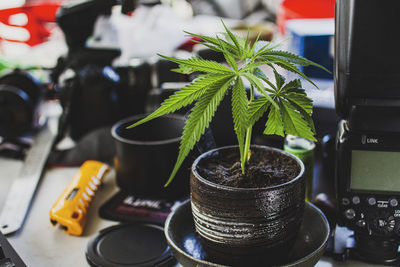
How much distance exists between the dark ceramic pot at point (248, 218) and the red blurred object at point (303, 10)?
1.10 m

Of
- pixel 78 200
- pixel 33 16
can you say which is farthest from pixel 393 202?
pixel 33 16

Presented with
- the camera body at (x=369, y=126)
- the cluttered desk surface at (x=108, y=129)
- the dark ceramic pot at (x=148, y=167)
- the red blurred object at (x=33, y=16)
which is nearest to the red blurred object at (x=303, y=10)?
the cluttered desk surface at (x=108, y=129)

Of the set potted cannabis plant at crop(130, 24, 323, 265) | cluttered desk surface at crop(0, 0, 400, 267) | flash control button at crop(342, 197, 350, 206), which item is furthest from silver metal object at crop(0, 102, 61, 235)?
flash control button at crop(342, 197, 350, 206)

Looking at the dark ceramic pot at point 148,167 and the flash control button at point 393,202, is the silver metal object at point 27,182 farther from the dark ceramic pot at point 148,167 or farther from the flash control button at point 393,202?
the flash control button at point 393,202

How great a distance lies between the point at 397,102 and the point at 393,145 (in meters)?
0.06

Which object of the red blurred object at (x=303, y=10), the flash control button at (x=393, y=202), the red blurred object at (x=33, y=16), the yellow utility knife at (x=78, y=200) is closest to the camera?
the flash control button at (x=393, y=202)

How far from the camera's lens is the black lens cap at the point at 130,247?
0.61 m

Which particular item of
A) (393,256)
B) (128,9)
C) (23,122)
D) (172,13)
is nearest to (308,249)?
(393,256)

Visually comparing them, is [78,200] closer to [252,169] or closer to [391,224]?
[252,169]

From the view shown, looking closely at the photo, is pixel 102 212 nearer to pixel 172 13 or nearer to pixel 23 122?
pixel 23 122

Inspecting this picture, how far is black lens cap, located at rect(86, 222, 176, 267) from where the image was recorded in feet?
2.01

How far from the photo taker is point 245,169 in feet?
1.74

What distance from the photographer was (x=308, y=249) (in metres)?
0.56

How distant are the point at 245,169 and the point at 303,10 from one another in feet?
4.00
